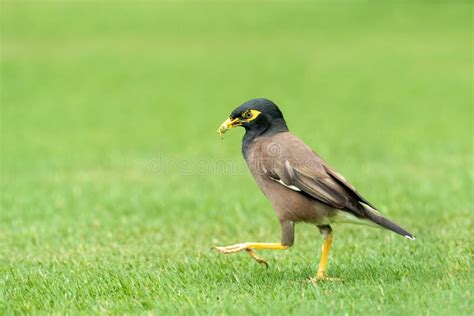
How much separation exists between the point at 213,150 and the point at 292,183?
36.8 ft

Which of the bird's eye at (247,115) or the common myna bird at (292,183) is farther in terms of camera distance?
the bird's eye at (247,115)

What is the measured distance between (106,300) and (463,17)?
1330 inches

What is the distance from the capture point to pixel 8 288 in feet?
23.5

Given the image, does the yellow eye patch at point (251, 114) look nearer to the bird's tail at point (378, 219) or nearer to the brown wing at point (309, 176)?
the brown wing at point (309, 176)

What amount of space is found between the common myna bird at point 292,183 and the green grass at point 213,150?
1.52 ft

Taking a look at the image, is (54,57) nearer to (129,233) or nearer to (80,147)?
(80,147)

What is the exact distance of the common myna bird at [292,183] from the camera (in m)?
6.95

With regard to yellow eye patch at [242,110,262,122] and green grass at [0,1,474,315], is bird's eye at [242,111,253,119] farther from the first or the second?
green grass at [0,1,474,315]

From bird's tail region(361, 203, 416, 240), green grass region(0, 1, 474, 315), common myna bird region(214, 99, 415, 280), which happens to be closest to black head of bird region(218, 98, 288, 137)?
common myna bird region(214, 99, 415, 280)

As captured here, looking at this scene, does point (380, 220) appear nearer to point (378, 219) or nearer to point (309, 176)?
point (378, 219)

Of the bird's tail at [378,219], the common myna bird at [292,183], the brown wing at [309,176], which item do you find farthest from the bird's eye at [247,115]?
the bird's tail at [378,219]

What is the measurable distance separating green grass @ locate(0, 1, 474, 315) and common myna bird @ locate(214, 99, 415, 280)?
46 cm

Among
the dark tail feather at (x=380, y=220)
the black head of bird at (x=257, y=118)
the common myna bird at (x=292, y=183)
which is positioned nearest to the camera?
the dark tail feather at (x=380, y=220)

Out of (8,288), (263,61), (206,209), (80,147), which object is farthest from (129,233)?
(263,61)
